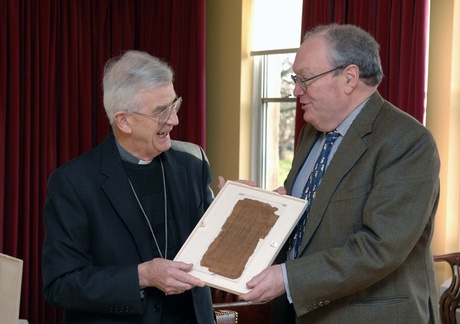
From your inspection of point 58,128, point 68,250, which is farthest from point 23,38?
point 68,250

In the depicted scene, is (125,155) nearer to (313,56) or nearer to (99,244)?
(99,244)

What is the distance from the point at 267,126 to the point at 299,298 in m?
3.16

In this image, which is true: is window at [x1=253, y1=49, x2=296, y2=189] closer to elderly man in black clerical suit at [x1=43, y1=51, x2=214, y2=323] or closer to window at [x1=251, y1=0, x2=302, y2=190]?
window at [x1=251, y1=0, x2=302, y2=190]

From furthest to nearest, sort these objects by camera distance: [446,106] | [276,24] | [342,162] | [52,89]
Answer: [52,89] → [276,24] → [446,106] → [342,162]

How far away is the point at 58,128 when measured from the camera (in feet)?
17.1

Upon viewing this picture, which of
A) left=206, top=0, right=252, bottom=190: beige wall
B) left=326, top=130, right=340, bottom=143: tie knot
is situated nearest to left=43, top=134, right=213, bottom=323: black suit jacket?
left=326, top=130, right=340, bottom=143: tie knot

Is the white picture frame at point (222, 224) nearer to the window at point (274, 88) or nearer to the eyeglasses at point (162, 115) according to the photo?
the eyeglasses at point (162, 115)

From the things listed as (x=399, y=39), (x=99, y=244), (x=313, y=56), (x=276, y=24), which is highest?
(x=276, y=24)

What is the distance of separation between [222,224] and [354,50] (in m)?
0.70

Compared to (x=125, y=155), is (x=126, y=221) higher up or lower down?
lower down

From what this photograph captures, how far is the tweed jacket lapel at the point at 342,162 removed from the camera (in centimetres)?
214

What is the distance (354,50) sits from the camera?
2178mm

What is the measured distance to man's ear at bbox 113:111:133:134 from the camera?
2256 millimetres

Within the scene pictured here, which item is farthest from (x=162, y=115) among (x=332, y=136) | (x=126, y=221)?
(x=332, y=136)
